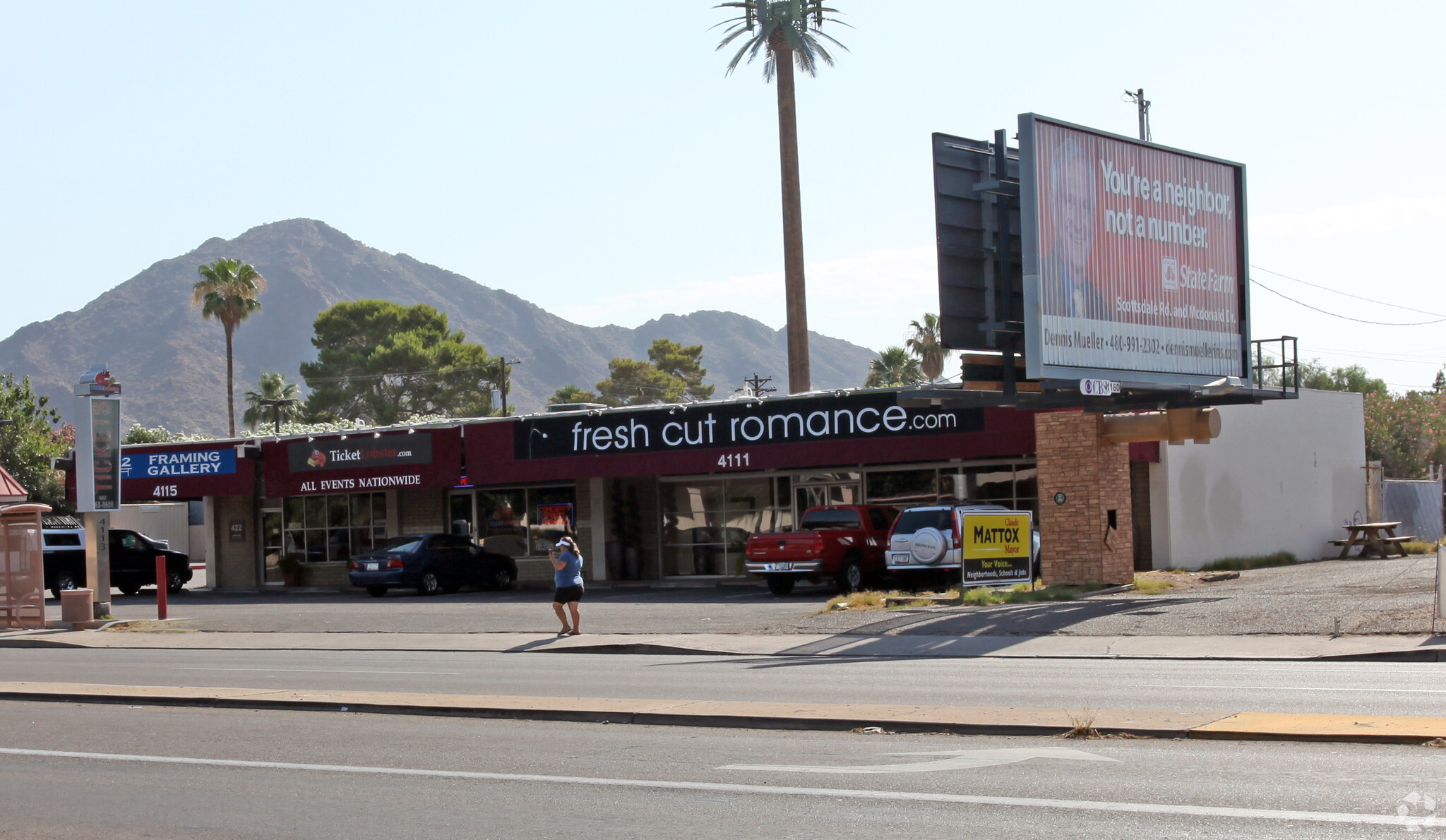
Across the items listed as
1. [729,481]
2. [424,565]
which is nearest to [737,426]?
[729,481]

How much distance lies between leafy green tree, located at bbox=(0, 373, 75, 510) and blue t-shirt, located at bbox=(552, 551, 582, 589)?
135ft

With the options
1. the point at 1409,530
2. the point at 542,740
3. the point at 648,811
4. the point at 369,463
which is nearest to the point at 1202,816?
the point at 648,811

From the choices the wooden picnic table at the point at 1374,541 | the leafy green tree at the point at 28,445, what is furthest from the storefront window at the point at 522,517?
the leafy green tree at the point at 28,445

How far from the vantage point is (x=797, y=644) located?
59.1 feet

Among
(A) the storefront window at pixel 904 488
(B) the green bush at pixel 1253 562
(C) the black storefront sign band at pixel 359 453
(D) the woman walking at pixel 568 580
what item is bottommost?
(B) the green bush at pixel 1253 562

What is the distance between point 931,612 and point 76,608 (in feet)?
50.2

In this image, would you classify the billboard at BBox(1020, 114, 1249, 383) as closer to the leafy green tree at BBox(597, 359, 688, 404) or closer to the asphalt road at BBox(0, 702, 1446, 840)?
the asphalt road at BBox(0, 702, 1446, 840)

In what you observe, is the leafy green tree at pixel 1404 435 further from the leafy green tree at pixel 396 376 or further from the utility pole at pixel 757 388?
the leafy green tree at pixel 396 376

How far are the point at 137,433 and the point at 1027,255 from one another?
69.4 m

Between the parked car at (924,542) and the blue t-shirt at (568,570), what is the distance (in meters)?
6.93

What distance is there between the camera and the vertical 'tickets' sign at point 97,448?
25.9m

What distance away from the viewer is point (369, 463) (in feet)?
120

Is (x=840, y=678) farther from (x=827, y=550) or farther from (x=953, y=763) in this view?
(x=827, y=550)

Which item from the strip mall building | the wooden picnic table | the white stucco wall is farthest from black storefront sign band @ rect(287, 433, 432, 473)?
the wooden picnic table
